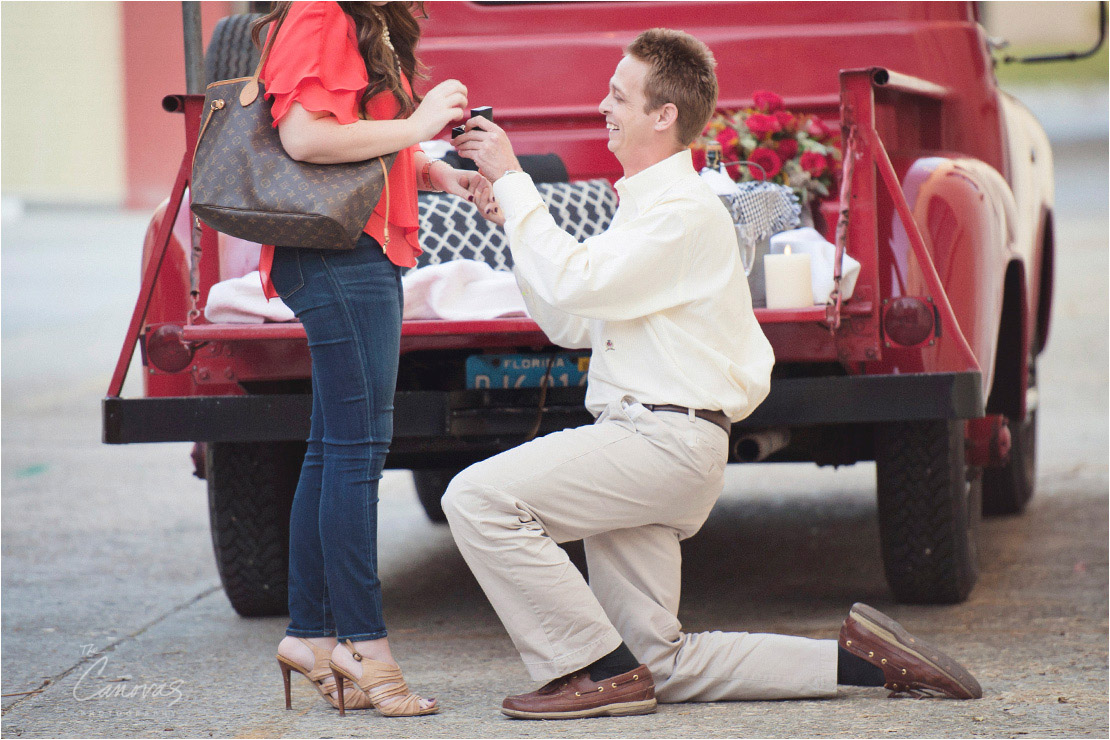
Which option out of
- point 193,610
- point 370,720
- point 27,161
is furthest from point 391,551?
point 27,161

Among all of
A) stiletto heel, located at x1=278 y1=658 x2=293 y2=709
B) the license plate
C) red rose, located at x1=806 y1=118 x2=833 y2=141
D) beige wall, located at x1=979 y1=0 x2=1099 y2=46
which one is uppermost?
beige wall, located at x1=979 y1=0 x2=1099 y2=46

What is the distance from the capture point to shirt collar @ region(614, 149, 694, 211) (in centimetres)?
292

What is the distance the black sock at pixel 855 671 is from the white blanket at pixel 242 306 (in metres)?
1.56

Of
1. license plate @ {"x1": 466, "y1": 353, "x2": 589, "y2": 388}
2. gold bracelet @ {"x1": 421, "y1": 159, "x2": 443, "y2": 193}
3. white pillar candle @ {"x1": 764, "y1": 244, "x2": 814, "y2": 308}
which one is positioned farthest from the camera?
license plate @ {"x1": 466, "y1": 353, "x2": 589, "y2": 388}

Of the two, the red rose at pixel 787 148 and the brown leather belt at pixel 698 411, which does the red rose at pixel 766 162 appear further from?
the brown leather belt at pixel 698 411

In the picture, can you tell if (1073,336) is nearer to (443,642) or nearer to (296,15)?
(443,642)

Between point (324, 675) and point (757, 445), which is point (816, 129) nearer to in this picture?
point (757, 445)

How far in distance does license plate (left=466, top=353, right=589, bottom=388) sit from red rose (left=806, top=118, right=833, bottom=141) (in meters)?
0.96

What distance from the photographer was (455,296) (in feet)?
11.4

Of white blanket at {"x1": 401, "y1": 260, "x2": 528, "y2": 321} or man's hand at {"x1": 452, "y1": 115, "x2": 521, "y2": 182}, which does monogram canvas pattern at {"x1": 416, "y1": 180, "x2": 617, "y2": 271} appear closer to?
white blanket at {"x1": 401, "y1": 260, "x2": 528, "y2": 321}

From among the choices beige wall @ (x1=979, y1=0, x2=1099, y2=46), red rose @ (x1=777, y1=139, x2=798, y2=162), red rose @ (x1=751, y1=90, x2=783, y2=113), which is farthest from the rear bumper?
beige wall @ (x1=979, y1=0, x2=1099, y2=46)

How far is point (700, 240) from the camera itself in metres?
2.86

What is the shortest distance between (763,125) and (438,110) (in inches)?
53.9

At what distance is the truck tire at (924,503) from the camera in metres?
3.75
